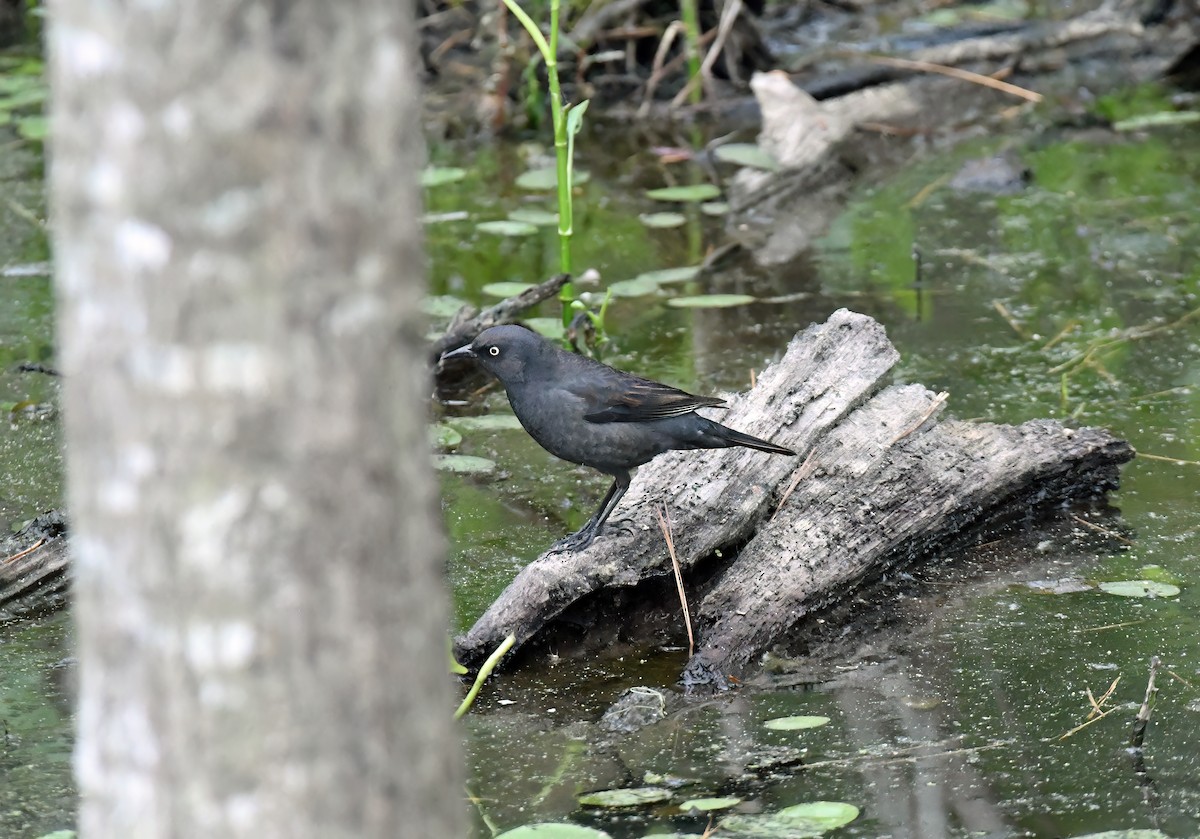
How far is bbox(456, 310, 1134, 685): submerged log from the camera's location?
3824 mm

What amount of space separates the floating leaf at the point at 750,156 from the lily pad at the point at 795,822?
17.3ft

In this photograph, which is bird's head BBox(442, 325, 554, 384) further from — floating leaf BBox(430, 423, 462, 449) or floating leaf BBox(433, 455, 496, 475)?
floating leaf BBox(430, 423, 462, 449)

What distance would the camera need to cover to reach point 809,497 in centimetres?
424

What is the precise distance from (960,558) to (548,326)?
2372 mm

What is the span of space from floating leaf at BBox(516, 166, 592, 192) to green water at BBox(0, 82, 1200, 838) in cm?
15

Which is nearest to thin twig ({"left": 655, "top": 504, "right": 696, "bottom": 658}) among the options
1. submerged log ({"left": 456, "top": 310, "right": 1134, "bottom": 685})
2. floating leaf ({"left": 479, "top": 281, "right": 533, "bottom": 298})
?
submerged log ({"left": 456, "top": 310, "right": 1134, "bottom": 685})

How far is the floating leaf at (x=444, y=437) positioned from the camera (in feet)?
17.3

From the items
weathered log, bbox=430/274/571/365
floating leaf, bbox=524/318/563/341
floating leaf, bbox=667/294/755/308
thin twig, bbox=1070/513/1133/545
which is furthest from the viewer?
floating leaf, bbox=667/294/755/308

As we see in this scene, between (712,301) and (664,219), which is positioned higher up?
(664,219)

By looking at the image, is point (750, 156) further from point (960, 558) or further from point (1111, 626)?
point (1111, 626)

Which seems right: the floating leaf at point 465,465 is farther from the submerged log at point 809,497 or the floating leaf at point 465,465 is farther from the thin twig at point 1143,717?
the thin twig at point 1143,717

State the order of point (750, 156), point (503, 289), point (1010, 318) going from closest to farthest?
point (1010, 318)
point (503, 289)
point (750, 156)

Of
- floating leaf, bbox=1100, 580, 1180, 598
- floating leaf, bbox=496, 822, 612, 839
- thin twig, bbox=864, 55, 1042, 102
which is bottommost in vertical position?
floating leaf, bbox=1100, 580, 1180, 598

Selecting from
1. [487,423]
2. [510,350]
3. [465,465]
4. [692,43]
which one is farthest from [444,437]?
[692,43]
